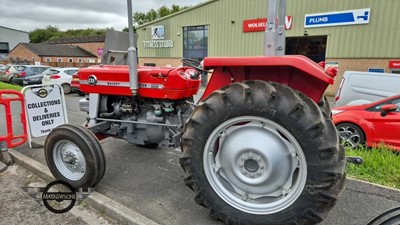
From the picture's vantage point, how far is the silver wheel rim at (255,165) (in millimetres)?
2363

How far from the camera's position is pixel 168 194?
11.0 ft

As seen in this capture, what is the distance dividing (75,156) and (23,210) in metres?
0.78

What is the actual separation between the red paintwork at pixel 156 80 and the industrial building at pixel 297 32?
16.2 m

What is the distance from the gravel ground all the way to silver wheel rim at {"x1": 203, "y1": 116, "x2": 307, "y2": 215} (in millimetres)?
1376

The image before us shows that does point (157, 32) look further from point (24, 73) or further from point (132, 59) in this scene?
point (132, 59)

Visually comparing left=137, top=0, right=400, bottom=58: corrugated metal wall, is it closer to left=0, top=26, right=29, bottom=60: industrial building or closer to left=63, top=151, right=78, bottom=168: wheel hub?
left=63, top=151, right=78, bottom=168: wheel hub

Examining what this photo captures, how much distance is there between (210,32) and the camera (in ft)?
72.1

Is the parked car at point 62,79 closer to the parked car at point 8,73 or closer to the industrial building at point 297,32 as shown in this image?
the parked car at point 8,73

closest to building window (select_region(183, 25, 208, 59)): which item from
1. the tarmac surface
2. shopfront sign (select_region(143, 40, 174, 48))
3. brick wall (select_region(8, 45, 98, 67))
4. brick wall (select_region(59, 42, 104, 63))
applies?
shopfront sign (select_region(143, 40, 174, 48))

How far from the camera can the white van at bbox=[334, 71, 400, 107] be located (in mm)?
8156

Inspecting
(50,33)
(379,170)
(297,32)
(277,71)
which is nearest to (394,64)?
(297,32)

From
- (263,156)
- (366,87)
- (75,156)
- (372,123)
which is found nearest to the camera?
(263,156)

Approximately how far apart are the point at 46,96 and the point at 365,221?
522 cm

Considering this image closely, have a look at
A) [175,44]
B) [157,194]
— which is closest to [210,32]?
[175,44]
